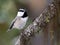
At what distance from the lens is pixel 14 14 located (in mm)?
1087

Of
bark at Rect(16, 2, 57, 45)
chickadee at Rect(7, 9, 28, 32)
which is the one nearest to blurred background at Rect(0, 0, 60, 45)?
chickadee at Rect(7, 9, 28, 32)

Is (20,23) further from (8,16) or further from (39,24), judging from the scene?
(39,24)

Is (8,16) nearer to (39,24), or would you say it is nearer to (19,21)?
(19,21)

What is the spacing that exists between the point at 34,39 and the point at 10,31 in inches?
14.8

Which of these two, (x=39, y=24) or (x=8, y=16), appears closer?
(x=39, y=24)

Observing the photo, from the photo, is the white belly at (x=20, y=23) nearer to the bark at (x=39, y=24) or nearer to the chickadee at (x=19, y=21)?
the chickadee at (x=19, y=21)

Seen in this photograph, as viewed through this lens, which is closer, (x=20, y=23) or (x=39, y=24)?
(x=39, y=24)

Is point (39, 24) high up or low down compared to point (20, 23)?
up

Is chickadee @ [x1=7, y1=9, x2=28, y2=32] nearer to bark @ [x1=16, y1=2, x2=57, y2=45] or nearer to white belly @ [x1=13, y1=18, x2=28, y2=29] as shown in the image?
white belly @ [x1=13, y1=18, x2=28, y2=29]

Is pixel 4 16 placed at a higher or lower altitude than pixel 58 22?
lower

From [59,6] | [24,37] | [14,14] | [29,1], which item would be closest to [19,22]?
[14,14]

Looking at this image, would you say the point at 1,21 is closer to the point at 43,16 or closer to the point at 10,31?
the point at 10,31

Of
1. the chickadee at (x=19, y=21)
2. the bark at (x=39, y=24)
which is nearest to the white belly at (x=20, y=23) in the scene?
the chickadee at (x=19, y=21)

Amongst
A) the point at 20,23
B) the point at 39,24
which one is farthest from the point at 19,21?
the point at 39,24
